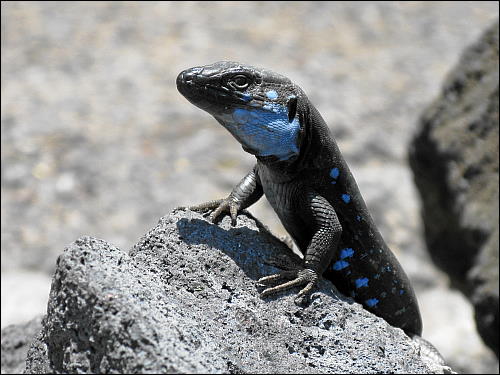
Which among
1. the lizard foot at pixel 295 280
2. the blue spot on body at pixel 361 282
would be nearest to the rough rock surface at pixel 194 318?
the lizard foot at pixel 295 280

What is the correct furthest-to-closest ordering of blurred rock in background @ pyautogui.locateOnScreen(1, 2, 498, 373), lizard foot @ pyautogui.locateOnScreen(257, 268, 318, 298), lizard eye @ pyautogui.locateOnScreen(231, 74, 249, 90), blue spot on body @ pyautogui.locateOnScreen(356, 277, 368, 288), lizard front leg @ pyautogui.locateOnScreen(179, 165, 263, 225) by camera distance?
blurred rock in background @ pyautogui.locateOnScreen(1, 2, 498, 373)
blue spot on body @ pyautogui.locateOnScreen(356, 277, 368, 288)
lizard front leg @ pyautogui.locateOnScreen(179, 165, 263, 225)
lizard eye @ pyautogui.locateOnScreen(231, 74, 249, 90)
lizard foot @ pyautogui.locateOnScreen(257, 268, 318, 298)

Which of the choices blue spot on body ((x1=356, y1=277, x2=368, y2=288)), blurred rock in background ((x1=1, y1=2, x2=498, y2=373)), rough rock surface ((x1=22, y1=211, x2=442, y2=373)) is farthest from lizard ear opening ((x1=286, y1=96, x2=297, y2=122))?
blurred rock in background ((x1=1, y1=2, x2=498, y2=373))

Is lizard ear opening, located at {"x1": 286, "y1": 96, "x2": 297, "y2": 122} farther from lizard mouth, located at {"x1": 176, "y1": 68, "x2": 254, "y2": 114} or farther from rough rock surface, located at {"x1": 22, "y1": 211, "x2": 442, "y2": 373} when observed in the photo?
rough rock surface, located at {"x1": 22, "y1": 211, "x2": 442, "y2": 373}

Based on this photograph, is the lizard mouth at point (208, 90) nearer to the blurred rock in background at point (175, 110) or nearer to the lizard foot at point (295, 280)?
the lizard foot at point (295, 280)

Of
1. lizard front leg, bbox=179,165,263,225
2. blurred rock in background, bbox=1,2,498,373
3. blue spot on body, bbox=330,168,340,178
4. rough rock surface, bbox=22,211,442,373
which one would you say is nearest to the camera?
rough rock surface, bbox=22,211,442,373

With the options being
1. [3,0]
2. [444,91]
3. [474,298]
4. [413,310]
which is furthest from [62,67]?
[413,310]

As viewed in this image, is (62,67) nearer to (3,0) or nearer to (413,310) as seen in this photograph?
(3,0)
